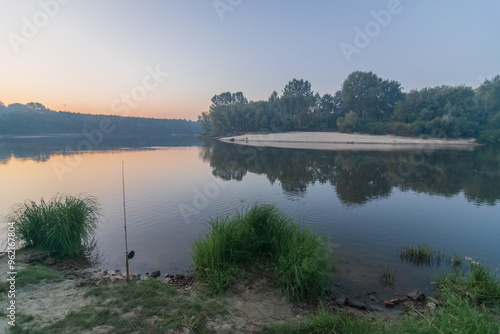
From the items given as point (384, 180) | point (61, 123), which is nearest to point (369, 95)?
point (384, 180)

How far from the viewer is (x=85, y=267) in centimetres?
811

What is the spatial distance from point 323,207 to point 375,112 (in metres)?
102

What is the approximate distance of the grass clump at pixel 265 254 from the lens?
20.3 ft

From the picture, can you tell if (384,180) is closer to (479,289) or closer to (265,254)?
(479,289)

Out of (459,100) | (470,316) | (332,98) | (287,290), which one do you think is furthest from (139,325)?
(332,98)

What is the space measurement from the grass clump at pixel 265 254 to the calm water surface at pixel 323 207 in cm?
132

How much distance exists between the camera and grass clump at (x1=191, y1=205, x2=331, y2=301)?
6191mm

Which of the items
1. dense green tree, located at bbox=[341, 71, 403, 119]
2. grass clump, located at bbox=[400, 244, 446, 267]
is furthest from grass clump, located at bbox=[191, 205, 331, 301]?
dense green tree, located at bbox=[341, 71, 403, 119]

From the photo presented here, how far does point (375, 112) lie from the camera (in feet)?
338

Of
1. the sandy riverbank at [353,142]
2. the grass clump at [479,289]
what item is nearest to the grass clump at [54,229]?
the grass clump at [479,289]

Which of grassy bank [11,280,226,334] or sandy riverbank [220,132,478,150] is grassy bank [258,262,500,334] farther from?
sandy riverbank [220,132,478,150]

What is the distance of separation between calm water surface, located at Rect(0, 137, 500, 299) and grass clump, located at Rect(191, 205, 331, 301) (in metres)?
1.32

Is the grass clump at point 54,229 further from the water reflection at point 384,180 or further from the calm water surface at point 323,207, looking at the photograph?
the water reflection at point 384,180

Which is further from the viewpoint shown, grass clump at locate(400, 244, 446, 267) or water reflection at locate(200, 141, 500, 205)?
water reflection at locate(200, 141, 500, 205)
